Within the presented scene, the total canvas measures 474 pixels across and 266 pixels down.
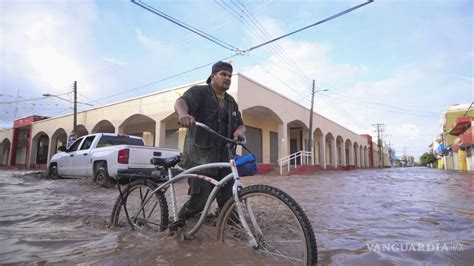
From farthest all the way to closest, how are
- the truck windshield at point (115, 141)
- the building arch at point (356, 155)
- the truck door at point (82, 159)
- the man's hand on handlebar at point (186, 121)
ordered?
the building arch at point (356, 155), the truck windshield at point (115, 141), the truck door at point (82, 159), the man's hand on handlebar at point (186, 121)

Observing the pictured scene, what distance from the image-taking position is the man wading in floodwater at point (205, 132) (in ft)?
9.49

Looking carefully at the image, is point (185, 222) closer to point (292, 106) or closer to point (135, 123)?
point (292, 106)

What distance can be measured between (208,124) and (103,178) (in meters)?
5.94

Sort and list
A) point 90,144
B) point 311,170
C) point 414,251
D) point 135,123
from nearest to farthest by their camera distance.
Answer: point 414,251 < point 90,144 < point 311,170 < point 135,123

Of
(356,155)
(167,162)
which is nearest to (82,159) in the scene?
(167,162)

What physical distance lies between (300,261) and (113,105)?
22680 millimetres

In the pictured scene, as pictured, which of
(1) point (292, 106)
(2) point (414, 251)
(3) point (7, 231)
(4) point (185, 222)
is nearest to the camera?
(2) point (414, 251)

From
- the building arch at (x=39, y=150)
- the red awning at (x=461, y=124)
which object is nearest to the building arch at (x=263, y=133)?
the red awning at (x=461, y=124)

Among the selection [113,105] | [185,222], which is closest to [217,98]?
[185,222]

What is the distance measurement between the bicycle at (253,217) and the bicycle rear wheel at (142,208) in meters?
0.01

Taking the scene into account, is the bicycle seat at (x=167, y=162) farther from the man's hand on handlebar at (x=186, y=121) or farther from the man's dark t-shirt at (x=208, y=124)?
the man's hand on handlebar at (x=186, y=121)

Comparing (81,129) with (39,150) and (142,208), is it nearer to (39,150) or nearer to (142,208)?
(39,150)

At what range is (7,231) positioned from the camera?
11.2ft

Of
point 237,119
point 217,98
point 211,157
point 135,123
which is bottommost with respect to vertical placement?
point 211,157
